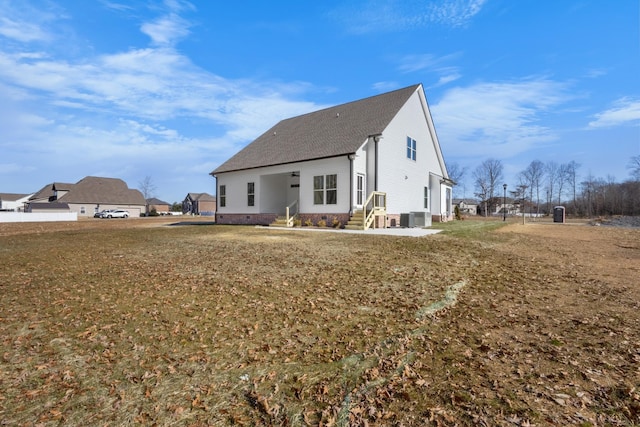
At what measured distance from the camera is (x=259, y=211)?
22344 mm

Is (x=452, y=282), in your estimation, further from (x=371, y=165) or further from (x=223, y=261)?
(x=371, y=165)

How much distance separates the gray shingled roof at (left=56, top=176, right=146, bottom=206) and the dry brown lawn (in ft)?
199

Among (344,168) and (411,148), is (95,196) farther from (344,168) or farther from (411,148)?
(411,148)

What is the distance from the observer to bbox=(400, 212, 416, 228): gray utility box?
18.6m

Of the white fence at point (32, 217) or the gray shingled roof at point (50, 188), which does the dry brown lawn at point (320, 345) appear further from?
the gray shingled roof at point (50, 188)

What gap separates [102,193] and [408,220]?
62.3 metres

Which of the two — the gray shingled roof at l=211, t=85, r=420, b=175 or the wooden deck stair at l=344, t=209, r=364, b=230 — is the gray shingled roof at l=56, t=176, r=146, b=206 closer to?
the gray shingled roof at l=211, t=85, r=420, b=175

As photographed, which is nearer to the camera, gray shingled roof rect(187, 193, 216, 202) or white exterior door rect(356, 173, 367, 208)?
white exterior door rect(356, 173, 367, 208)

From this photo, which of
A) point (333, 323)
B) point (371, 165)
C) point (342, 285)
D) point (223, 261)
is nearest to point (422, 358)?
point (333, 323)

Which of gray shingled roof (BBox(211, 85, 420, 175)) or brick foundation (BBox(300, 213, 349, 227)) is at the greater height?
gray shingled roof (BBox(211, 85, 420, 175))

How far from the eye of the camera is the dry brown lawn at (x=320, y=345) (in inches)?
108

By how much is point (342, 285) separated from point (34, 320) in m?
5.05

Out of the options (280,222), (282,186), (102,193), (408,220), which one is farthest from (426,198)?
(102,193)

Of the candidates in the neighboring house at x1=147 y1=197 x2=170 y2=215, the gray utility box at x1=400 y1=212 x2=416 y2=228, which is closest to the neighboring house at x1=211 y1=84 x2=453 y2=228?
the gray utility box at x1=400 y1=212 x2=416 y2=228
